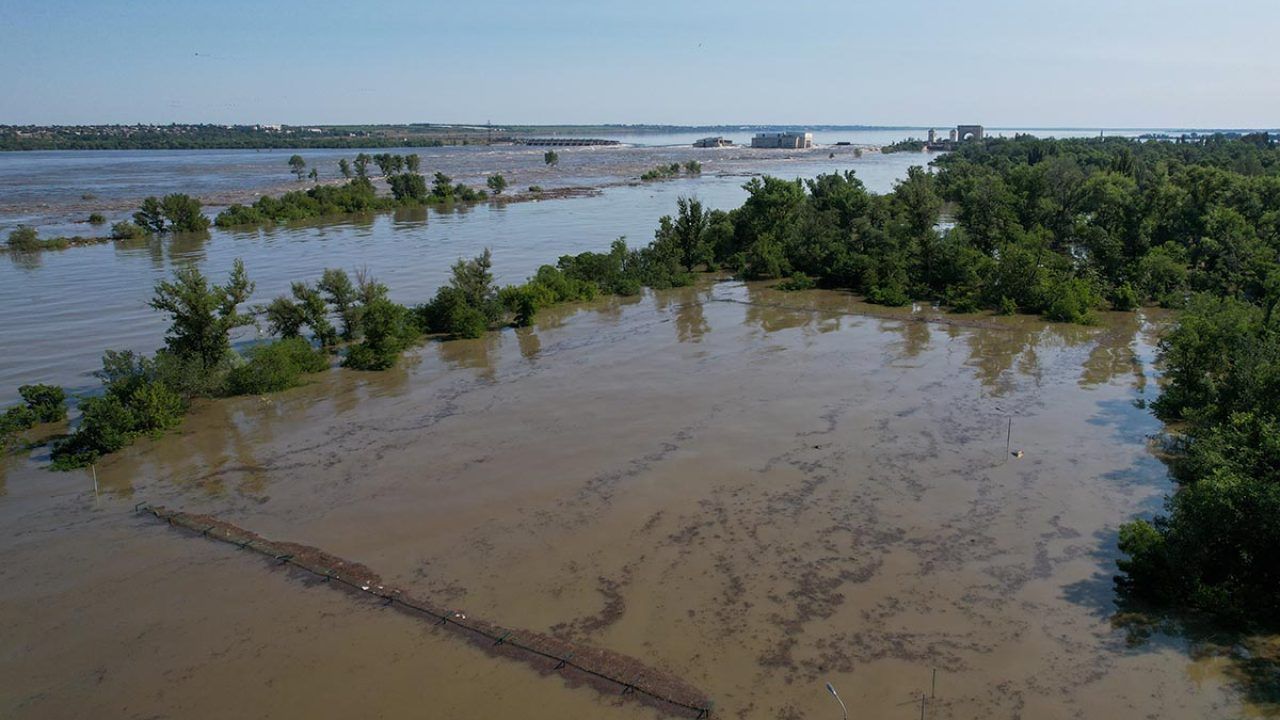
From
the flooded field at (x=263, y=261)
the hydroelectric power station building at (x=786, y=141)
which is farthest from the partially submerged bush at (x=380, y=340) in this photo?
the hydroelectric power station building at (x=786, y=141)

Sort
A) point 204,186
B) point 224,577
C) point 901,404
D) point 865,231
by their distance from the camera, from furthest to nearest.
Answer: point 204,186, point 865,231, point 901,404, point 224,577

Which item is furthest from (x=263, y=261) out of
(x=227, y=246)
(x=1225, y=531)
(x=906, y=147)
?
(x=906, y=147)

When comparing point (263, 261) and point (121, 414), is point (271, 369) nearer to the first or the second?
point (121, 414)

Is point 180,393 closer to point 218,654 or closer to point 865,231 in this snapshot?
point 218,654

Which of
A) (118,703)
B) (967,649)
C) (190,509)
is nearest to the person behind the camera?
(118,703)

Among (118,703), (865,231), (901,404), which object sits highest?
(865,231)

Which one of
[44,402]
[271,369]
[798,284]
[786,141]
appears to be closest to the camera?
[44,402]

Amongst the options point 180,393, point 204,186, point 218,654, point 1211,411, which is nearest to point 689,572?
point 218,654

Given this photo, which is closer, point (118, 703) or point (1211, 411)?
point (118, 703)
